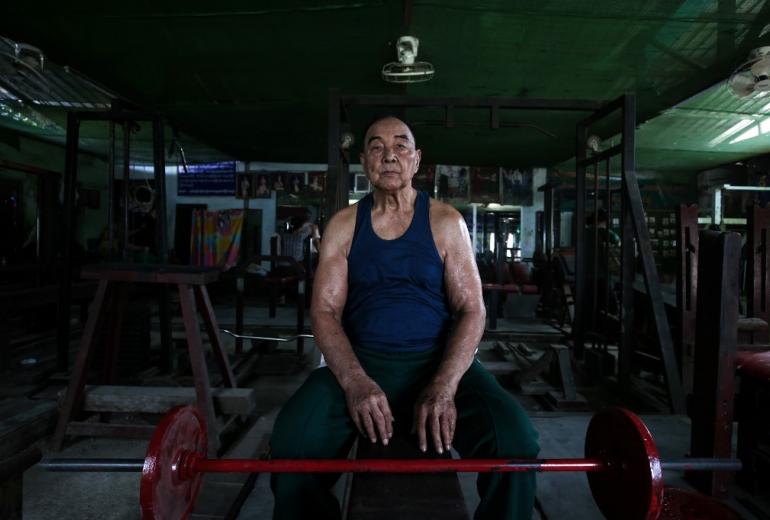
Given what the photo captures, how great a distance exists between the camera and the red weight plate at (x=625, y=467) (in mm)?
1105

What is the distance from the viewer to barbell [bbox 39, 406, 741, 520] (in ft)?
3.59

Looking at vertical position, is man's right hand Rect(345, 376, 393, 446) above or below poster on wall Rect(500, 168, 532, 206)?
below

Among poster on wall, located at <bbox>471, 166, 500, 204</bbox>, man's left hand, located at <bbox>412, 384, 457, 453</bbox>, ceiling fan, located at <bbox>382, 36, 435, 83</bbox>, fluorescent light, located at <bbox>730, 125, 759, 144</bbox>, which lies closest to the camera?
man's left hand, located at <bbox>412, 384, 457, 453</bbox>

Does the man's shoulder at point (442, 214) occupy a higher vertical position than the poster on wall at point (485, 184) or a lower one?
lower

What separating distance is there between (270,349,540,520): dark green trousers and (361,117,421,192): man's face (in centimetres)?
78

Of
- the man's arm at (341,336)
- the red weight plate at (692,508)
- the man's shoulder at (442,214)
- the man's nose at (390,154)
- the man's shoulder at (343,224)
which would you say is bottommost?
the red weight plate at (692,508)

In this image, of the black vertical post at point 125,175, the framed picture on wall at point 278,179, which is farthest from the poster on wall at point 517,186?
the black vertical post at point 125,175

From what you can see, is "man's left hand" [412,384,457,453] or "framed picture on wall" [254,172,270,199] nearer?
"man's left hand" [412,384,457,453]

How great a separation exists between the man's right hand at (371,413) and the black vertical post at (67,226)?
3.47m

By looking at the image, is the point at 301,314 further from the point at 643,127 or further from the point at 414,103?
the point at 643,127

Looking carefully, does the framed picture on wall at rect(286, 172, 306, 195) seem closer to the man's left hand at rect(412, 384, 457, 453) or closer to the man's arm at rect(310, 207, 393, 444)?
the man's arm at rect(310, 207, 393, 444)

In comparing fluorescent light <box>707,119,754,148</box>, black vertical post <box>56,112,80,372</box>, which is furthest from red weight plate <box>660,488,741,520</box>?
fluorescent light <box>707,119,754,148</box>

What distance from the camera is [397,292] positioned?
1.81 m

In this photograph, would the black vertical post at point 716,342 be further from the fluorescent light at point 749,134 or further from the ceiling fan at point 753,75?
the fluorescent light at point 749,134
